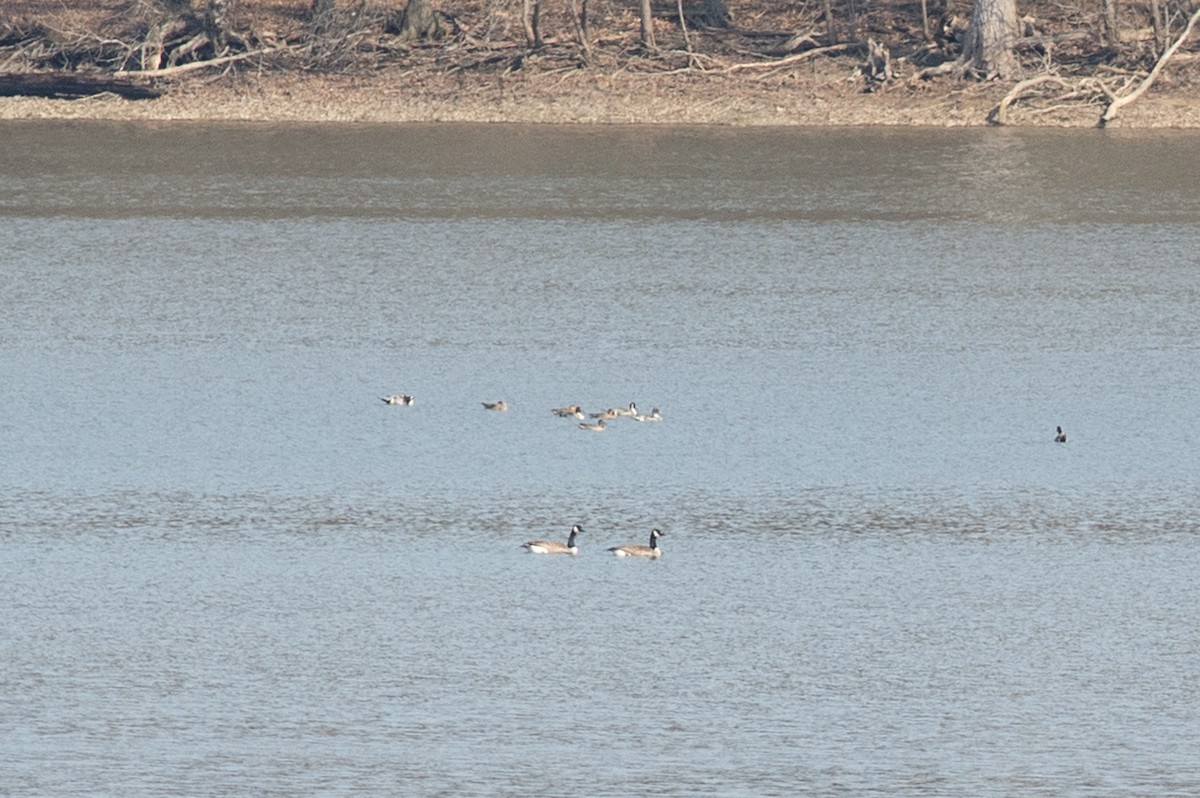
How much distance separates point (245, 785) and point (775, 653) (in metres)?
4.47

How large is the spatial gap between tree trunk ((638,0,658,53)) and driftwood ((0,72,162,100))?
11014mm

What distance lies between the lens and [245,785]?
13945 millimetres

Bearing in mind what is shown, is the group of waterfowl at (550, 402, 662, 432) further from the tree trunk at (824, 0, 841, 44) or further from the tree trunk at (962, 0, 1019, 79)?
the tree trunk at (824, 0, 841, 44)

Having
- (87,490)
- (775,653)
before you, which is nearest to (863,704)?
(775,653)

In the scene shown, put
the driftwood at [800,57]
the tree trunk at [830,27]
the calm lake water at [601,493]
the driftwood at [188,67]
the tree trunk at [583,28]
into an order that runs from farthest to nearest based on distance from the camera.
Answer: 1. the tree trunk at [830,27]
2. the driftwood at [188,67]
3. the tree trunk at [583,28]
4. the driftwood at [800,57]
5. the calm lake water at [601,493]

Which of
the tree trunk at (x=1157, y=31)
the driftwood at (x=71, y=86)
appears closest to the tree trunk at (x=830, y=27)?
the tree trunk at (x=1157, y=31)

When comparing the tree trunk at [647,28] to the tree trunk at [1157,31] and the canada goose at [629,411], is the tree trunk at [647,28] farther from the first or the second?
the canada goose at [629,411]

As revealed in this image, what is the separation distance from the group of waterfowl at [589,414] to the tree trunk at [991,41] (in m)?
26.6

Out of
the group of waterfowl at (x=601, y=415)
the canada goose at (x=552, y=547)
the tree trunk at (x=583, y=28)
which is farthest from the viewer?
the tree trunk at (x=583, y=28)

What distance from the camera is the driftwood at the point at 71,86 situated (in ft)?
162

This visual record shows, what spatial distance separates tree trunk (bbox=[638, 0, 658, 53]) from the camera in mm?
49906

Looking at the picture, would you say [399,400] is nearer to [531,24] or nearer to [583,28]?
[583,28]

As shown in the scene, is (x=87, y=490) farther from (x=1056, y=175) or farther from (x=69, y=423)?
(x=1056, y=175)

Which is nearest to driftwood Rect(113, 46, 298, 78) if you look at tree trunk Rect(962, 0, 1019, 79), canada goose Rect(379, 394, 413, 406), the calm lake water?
the calm lake water
